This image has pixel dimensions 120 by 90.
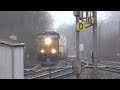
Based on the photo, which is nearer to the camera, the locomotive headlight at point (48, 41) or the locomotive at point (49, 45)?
the locomotive at point (49, 45)

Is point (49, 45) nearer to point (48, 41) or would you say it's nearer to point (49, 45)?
point (49, 45)

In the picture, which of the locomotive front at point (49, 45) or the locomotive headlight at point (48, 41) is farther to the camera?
the locomotive headlight at point (48, 41)

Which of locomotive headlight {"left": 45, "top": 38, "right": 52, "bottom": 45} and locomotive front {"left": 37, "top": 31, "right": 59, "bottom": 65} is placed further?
locomotive headlight {"left": 45, "top": 38, "right": 52, "bottom": 45}

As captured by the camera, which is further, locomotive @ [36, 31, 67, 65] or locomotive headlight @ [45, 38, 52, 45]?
locomotive headlight @ [45, 38, 52, 45]

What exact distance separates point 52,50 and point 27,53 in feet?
15.6

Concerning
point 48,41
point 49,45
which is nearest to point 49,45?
point 49,45

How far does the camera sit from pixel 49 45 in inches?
952

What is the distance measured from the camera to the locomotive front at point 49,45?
947 inches

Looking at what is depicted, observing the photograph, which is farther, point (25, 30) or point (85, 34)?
point (85, 34)

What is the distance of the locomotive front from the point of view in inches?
947

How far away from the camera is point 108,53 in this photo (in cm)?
4144
